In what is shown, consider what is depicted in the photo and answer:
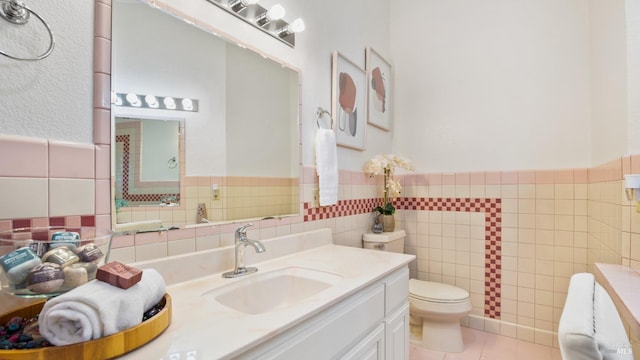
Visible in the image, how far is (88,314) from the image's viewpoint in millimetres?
580

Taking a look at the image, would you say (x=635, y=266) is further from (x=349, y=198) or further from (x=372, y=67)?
(x=372, y=67)

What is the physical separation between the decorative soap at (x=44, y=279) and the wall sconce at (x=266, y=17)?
1.13 metres

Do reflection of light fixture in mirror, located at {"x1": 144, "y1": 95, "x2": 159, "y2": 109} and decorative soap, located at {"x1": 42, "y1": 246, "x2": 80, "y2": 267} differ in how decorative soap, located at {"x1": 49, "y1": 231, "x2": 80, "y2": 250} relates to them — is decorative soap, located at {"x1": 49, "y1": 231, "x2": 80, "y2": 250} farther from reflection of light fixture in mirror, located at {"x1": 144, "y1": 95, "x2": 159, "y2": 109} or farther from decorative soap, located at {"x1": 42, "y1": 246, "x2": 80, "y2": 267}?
reflection of light fixture in mirror, located at {"x1": 144, "y1": 95, "x2": 159, "y2": 109}

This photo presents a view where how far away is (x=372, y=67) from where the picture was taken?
2541 mm

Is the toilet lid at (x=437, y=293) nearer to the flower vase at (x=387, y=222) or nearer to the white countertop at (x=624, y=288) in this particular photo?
the flower vase at (x=387, y=222)

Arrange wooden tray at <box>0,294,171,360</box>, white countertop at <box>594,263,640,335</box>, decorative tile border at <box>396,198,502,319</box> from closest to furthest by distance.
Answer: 1. wooden tray at <box>0,294,171,360</box>
2. white countertop at <box>594,263,640,335</box>
3. decorative tile border at <box>396,198,502,319</box>

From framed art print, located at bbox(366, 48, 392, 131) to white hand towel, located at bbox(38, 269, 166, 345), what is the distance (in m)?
2.11

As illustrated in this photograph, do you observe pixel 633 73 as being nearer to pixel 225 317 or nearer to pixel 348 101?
pixel 348 101

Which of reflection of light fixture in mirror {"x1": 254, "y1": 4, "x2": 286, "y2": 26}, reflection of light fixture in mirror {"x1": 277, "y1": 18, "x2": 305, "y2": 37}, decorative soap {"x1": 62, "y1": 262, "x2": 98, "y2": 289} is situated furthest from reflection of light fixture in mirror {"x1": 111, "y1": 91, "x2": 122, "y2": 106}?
reflection of light fixture in mirror {"x1": 277, "y1": 18, "x2": 305, "y2": 37}

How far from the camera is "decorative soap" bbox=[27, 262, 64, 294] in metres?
0.67

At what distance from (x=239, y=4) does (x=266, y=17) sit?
162 millimetres

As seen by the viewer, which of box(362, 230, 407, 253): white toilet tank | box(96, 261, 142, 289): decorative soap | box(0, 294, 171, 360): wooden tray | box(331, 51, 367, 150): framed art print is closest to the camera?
box(0, 294, 171, 360): wooden tray

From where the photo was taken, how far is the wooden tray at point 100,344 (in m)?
0.54

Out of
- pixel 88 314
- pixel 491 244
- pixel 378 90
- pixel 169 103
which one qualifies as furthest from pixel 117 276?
pixel 491 244
